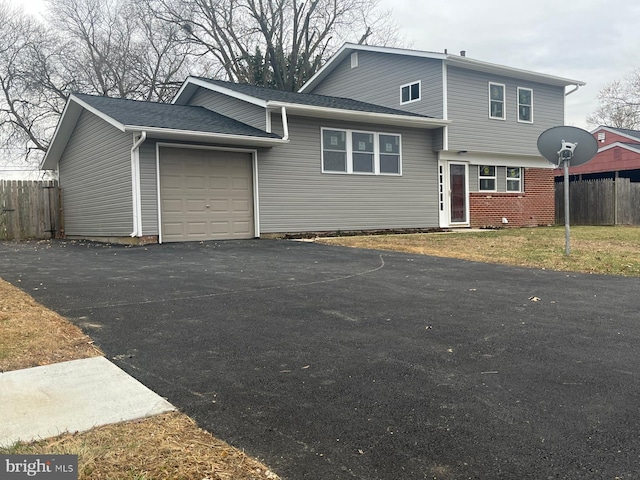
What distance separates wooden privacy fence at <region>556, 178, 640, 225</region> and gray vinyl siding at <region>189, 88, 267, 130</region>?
14747 mm

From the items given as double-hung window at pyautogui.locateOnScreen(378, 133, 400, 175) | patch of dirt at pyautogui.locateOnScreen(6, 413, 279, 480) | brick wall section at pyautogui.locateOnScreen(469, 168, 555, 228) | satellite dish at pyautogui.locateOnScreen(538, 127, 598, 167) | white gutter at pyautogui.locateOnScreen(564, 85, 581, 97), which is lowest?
patch of dirt at pyautogui.locateOnScreen(6, 413, 279, 480)

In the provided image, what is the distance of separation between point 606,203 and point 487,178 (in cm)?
694

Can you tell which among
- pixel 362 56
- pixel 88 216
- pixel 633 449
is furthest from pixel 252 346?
pixel 362 56

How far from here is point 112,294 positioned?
617cm

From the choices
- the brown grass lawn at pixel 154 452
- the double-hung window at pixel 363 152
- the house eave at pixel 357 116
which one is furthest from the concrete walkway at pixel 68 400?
the double-hung window at pixel 363 152

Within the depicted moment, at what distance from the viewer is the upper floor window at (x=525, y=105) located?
61.1ft

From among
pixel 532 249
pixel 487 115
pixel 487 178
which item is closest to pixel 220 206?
pixel 532 249

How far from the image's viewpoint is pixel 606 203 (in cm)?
2212

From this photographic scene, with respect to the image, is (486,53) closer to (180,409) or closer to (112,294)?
(112,294)

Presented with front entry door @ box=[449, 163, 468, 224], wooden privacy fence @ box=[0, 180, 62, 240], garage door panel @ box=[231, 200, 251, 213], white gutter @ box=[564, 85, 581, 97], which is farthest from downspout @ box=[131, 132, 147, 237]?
white gutter @ box=[564, 85, 581, 97]

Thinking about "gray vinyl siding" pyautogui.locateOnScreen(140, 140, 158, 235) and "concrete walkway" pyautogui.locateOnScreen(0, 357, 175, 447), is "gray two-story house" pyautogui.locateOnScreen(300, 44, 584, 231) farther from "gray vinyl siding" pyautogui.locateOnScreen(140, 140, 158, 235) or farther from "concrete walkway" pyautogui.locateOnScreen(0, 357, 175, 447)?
"concrete walkway" pyautogui.locateOnScreen(0, 357, 175, 447)

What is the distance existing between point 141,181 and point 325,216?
530 cm

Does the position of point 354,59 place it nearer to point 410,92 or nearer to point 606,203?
point 410,92

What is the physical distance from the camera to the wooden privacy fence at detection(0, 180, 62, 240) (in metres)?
16.6
